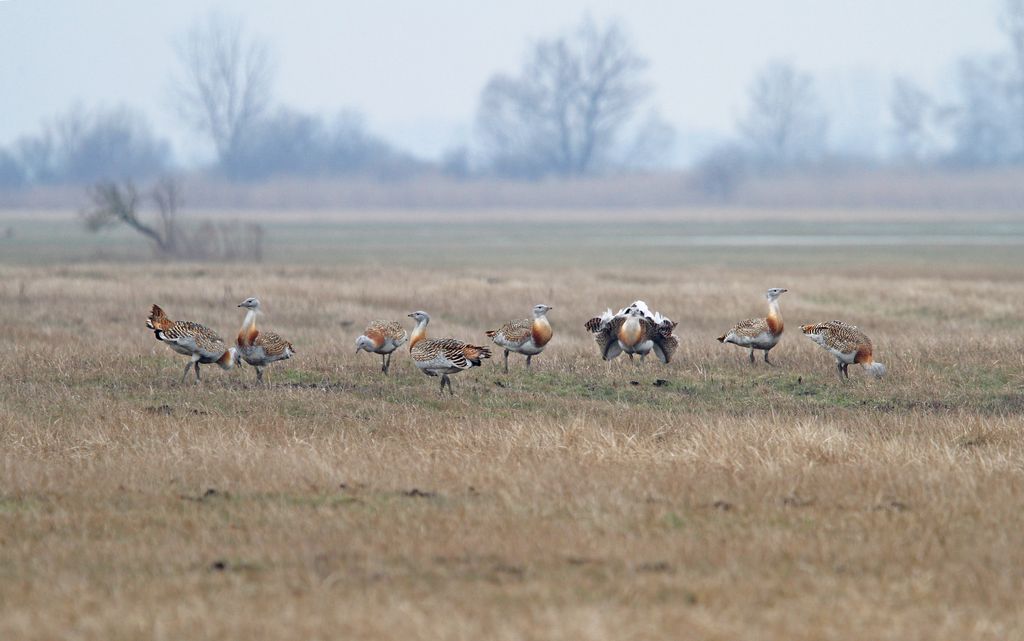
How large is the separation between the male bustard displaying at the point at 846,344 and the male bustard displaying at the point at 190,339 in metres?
6.28

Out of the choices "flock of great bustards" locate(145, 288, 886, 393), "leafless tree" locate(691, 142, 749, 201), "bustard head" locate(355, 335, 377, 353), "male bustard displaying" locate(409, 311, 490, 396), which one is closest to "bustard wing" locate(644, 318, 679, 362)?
"flock of great bustards" locate(145, 288, 886, 393)

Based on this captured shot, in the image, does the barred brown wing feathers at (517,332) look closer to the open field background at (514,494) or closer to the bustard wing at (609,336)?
the open field background at (514,494)

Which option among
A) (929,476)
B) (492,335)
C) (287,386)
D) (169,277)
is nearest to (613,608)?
(929,476)

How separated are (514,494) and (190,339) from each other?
226 inches

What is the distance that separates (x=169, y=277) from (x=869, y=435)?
2275cm

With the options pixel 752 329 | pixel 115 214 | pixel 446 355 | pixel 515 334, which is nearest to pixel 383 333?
pixel 446 355

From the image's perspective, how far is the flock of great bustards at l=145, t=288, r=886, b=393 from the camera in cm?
1291

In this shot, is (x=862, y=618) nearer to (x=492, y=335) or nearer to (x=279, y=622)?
(x=279, y=622)

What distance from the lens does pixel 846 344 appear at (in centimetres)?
1384

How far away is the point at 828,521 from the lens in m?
7.88

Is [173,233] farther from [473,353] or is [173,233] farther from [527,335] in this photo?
[473,353]

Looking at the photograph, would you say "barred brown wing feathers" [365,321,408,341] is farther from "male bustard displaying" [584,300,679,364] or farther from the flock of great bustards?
"male bustard displaying" [584,300,679,364]

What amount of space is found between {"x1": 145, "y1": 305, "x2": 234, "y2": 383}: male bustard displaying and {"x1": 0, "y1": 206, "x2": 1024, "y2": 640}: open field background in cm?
37

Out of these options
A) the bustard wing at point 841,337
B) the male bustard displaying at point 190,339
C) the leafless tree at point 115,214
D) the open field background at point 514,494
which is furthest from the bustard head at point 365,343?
the leafless tree at point 115,214
